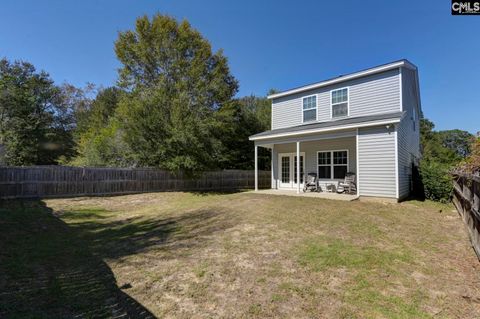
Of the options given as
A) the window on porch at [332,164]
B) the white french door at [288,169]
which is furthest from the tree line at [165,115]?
the white french door at [288,169]

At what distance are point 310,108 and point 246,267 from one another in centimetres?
1149

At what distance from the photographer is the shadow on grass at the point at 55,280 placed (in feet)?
9.50

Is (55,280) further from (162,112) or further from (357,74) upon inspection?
(162,112)

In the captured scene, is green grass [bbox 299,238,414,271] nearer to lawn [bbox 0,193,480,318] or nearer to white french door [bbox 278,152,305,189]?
lawn [bbox 0,193,480,318]

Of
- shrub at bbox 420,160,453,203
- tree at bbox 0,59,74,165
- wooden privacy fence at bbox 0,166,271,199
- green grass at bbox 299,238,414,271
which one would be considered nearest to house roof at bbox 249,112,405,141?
shrub at bbox 420,160,453,203

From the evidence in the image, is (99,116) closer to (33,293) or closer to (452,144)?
(33,293)

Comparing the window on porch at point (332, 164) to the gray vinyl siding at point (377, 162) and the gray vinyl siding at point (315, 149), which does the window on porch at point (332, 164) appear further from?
the gray vinyl siding at point (377, 162)

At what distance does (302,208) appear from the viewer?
8297mm

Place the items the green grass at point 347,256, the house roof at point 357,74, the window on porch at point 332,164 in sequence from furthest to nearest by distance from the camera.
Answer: the window on porch at point 332,164 → the house roof at point 357,74 → the green grass at point 347,256

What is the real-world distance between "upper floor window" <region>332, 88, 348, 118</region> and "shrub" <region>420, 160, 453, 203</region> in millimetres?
4237

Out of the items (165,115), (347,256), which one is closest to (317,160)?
(347,256)

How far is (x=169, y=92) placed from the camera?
1838 centimetres

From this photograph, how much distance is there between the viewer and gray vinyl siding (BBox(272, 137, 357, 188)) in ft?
39.8

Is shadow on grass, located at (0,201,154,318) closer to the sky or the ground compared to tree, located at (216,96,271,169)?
closer to the ground
